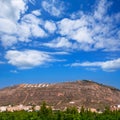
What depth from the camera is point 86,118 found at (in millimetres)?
121250

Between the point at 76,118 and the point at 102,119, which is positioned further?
the point at 102,119

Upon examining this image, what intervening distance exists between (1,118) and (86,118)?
31.0 metres

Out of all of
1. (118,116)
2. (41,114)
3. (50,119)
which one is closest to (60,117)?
(50,119)

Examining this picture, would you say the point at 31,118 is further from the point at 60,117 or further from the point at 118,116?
the point at 118,116

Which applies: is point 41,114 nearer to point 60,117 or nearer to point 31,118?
point 60,117

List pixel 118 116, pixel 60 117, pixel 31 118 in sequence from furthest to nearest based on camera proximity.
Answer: pixel 118 116
pixel 60 117
pixel 31 118

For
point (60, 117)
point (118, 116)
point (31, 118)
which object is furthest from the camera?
point (118, 116)

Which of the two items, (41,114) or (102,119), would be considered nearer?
(102,119)

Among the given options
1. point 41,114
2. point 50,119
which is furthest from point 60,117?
point 41,114

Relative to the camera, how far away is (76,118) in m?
112

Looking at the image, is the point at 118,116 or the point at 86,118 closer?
the point at 86,118

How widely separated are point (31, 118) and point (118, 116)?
3855 cm

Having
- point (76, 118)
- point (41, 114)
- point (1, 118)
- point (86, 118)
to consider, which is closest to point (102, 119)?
point (86, 118)

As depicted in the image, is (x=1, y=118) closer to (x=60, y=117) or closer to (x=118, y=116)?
(x=60, y=117)
